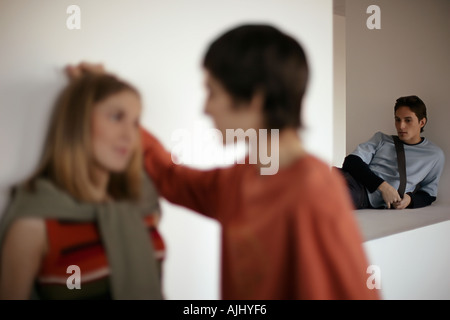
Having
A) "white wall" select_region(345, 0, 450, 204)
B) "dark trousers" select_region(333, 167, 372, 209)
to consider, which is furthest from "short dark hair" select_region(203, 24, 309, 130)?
"white wall" select_region(345, 0, 450, 204)

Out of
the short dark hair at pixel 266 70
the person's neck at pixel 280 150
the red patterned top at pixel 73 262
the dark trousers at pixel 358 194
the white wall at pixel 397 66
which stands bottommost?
the dark trousers at pixel 358 194

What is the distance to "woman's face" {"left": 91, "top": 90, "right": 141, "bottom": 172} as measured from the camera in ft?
1.74

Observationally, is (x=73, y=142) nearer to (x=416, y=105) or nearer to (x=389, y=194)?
(x=389, y=194)

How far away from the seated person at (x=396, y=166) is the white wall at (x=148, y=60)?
0.95 m

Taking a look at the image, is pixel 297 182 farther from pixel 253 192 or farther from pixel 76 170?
pixel 76 170

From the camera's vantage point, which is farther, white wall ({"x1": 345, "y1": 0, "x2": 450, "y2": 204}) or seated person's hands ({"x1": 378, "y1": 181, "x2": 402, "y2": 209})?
white wall ({"x1": 345, "y1": 0, "x2": 450, "y2": 204})

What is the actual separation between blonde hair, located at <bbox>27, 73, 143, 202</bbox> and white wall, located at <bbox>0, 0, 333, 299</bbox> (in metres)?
0.02

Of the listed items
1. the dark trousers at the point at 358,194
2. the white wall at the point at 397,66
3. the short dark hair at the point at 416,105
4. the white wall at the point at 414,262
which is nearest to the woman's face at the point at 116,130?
the white wall at the point at 414,262

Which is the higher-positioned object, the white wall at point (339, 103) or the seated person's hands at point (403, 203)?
the white wall at point (339, 103)

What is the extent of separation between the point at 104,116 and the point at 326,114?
53 cm

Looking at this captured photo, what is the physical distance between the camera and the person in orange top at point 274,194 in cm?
52

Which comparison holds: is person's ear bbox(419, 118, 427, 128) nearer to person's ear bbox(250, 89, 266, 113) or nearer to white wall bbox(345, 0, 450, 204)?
white wall bbox(345, 0, 450, 204)

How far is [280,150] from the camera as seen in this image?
0.58 meters

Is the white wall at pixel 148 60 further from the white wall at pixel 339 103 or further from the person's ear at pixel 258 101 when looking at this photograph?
the white wall at pixel 339 103
